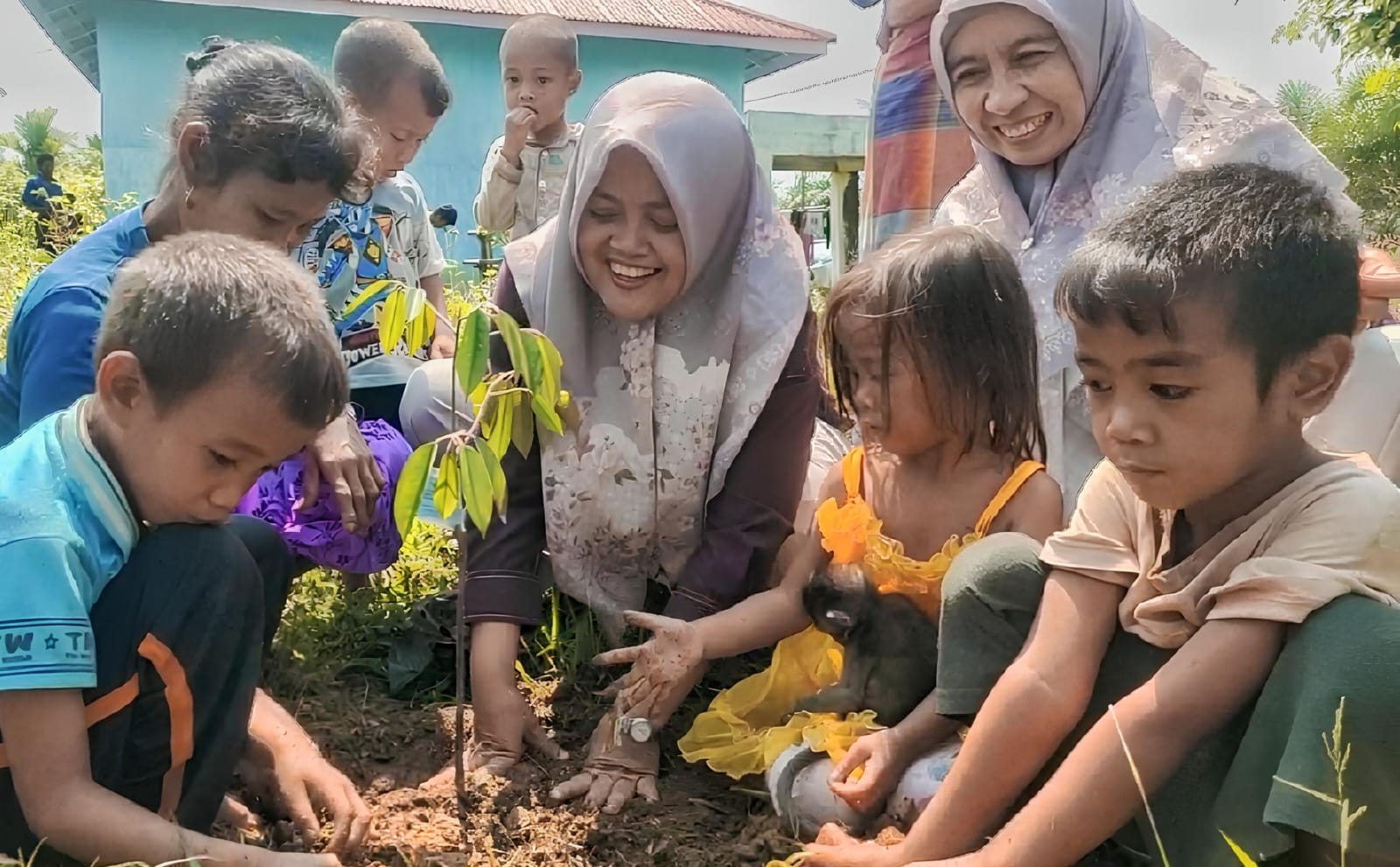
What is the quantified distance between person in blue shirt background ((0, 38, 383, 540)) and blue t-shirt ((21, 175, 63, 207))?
6.21 meters

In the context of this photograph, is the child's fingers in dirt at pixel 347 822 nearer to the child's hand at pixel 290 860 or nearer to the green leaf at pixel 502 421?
the child's hand at pixel 290 860

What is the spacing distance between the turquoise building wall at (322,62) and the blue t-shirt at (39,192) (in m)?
0.40

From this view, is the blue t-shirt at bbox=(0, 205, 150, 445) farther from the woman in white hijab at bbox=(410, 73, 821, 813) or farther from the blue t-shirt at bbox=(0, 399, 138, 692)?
the woman in white hijab at bbox=(410, 73, 821, 813)

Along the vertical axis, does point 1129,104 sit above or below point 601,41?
below

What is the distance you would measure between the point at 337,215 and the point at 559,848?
174 cm

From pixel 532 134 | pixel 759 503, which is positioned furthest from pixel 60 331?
pixel 532 134

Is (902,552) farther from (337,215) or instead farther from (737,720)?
(337,215)

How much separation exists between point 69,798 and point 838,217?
34.8ft

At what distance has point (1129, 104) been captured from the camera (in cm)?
225

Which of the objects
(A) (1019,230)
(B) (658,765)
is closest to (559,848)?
(B) (658,765)

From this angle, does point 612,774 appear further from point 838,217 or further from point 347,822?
point 838,217

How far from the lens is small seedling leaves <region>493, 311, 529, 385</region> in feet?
4.49

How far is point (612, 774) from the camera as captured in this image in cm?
177

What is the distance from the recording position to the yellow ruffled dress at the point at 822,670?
1685 mm
